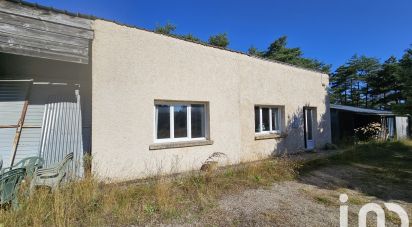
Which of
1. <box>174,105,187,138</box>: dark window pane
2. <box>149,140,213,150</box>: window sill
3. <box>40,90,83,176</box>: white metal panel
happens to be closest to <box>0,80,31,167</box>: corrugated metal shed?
<box>40,90,83,176</box>: white metal panel

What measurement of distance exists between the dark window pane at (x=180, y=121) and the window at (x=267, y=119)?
11.7 feet

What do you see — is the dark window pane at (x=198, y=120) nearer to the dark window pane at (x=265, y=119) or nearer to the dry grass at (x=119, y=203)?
the dry grass at (x=119, y=203)

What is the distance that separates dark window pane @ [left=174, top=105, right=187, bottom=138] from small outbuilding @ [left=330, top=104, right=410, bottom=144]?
11153 millimetres

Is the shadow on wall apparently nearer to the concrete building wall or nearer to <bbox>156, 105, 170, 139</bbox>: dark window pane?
the concrete building wall

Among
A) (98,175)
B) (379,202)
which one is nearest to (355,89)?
(379,202)

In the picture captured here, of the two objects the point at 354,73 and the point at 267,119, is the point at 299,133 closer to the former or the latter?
the point at 267,119

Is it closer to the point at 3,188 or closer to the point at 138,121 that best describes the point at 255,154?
the point at 138,121

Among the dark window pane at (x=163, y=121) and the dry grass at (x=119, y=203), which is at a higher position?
the dark window pane at (x=163, y=121)

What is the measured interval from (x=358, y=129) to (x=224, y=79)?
12.0 m

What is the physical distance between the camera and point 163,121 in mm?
7746

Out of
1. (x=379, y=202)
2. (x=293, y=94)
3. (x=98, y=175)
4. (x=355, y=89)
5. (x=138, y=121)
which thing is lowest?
(x=379, y=202)

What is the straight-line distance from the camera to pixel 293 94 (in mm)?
11789

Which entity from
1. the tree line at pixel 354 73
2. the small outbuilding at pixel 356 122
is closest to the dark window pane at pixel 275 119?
Result: the small outbuilding at pixel 356 122

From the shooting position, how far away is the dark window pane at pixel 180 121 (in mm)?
8039
